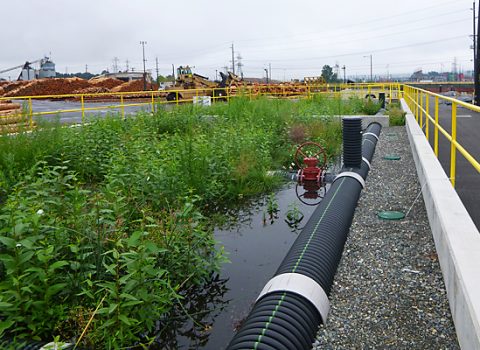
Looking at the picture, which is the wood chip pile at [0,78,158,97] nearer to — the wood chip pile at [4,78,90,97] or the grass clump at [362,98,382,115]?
the wood chip pile at [4,78,90,97]

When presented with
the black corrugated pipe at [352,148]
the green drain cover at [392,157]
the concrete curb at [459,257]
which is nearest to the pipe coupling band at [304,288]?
the concrete curb at [459,257]

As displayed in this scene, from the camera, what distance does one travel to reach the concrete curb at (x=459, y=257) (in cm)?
291

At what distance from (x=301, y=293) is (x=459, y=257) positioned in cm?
119

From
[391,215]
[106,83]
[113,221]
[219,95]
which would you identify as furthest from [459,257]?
Answer: [106,83]

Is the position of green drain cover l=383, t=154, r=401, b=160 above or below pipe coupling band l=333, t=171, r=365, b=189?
above

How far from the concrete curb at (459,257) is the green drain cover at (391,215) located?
0.76 m

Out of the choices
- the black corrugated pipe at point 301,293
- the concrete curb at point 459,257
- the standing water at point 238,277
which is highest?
the concrete curb at point 459,257

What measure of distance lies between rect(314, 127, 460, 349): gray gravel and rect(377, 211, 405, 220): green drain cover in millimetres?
116

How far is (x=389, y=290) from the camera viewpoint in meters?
4.32

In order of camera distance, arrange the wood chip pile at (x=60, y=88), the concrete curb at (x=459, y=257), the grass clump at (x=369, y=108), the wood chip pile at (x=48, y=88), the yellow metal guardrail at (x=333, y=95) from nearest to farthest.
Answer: the concrete curb at (x=459, y=257) → the yellow metal guardrail at (x=333, y=95) → the grass clump at (x=369, y=108) → the wood chip pile at (x=60, y=88) → the wood chip pile at (x=48, y=88)

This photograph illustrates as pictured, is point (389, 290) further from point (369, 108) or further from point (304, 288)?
point (369, 108)

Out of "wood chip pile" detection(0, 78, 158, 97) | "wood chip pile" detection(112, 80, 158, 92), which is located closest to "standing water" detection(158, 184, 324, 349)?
"wood chip pile" detection(0, 78, 158, 97)

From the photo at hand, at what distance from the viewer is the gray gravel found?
3588 mm

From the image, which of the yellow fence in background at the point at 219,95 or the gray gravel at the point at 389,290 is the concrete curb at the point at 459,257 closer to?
the gray gravel at the point at 389,290
